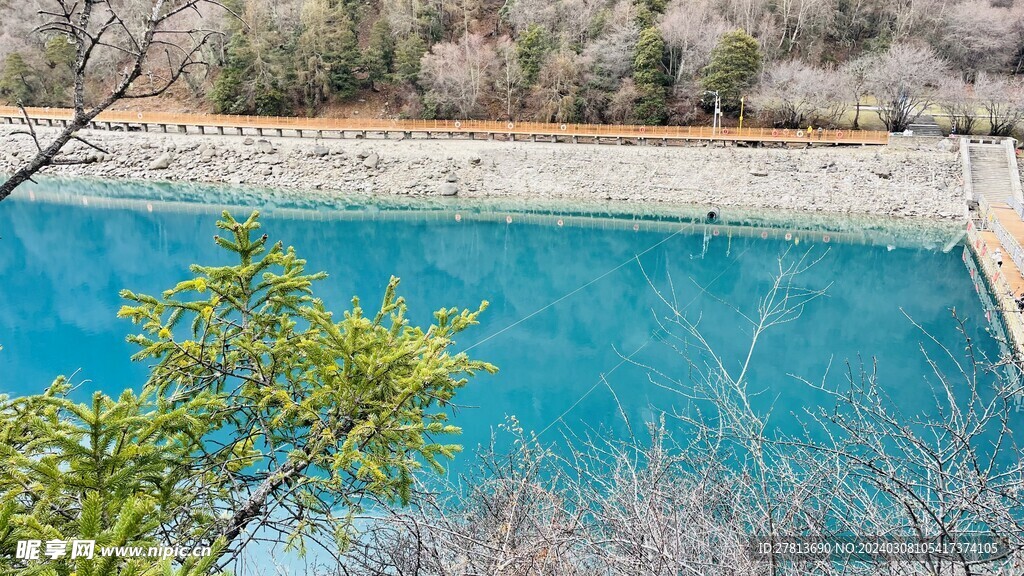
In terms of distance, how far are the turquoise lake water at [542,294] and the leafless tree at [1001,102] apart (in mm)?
10850

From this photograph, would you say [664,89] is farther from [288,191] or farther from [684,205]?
[288,191]

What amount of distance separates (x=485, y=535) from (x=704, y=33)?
28933 millimetres

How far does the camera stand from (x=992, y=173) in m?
21.3

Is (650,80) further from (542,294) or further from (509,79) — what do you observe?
(542,294)

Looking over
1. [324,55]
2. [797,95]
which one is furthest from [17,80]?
[797,95]

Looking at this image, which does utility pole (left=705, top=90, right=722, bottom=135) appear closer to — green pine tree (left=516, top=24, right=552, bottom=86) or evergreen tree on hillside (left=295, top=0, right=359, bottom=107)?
green pine tree (left=516, top=24, right=552, bottom=86)

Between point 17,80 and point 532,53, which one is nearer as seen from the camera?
point 532,53

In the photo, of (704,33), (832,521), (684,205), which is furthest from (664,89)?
(832,521)

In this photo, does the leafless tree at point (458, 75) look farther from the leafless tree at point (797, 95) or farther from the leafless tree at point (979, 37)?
the leafless tree at point (979, 37)

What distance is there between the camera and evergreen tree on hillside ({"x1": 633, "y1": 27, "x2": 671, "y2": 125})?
90.6 feet

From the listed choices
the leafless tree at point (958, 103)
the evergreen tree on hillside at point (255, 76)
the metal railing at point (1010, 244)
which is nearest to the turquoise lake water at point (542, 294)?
the metal railing at point (1010, 244)

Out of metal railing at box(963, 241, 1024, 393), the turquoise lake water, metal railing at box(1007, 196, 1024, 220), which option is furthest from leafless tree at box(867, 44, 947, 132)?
metal railing at box(963, 241, 1024, 393)

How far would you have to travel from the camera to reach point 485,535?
13.6 feet

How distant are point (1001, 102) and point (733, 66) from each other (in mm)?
10206
